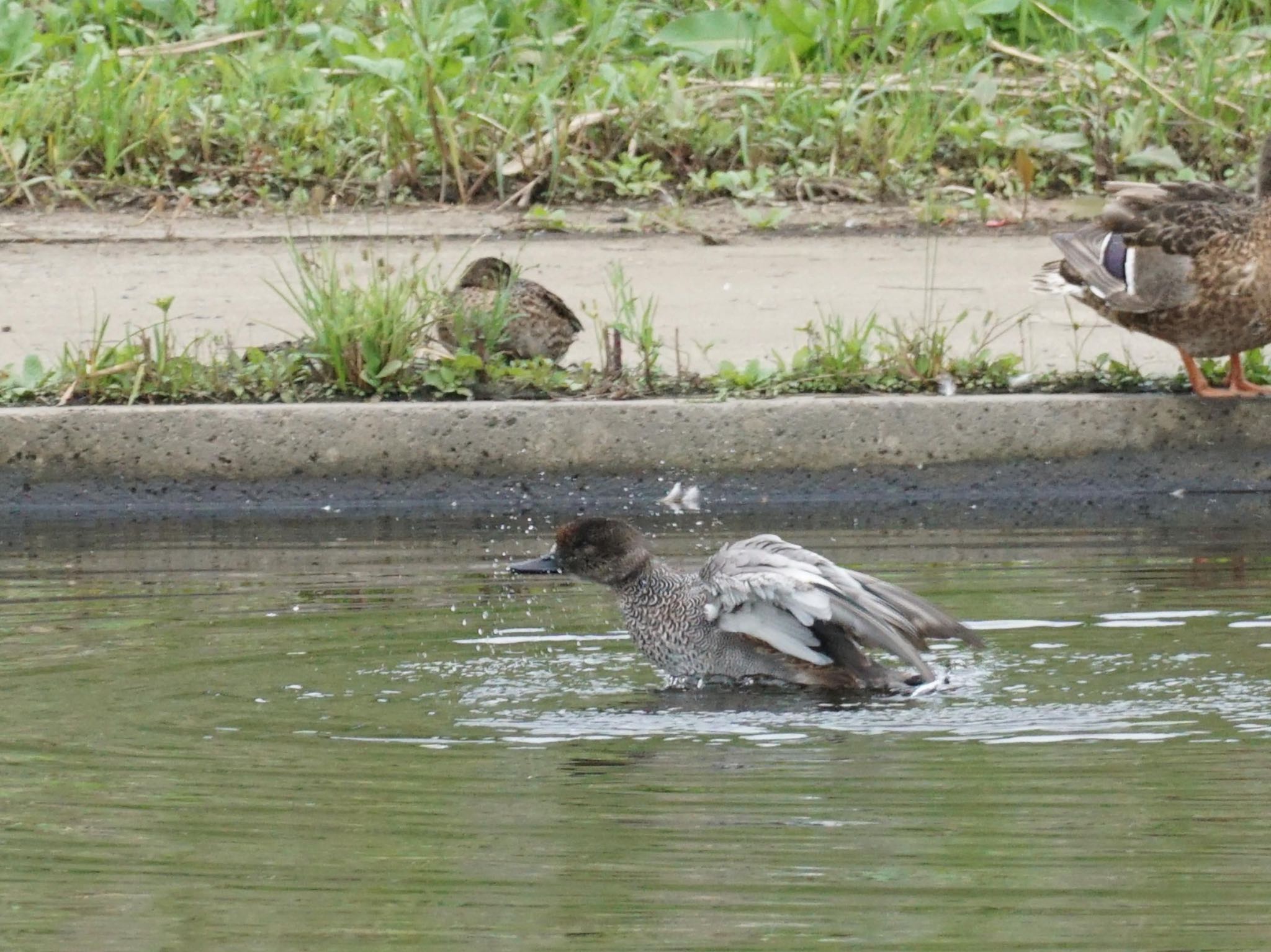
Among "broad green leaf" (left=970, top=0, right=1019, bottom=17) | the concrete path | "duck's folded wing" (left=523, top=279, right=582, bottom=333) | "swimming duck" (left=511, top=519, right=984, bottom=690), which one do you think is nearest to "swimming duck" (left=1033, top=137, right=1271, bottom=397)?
the concrete path

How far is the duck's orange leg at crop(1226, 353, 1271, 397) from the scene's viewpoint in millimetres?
7480

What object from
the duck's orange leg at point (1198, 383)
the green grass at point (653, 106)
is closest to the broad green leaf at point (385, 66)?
the green grass at point (653, 106)

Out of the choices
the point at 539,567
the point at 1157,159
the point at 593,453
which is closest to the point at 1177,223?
the point at 593,453

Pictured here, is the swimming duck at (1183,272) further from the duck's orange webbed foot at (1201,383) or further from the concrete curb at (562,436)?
the concrete curb at (562,436)

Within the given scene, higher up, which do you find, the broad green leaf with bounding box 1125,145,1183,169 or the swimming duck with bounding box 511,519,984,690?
the broad green leaf with bounding box 1125,145,1183,169

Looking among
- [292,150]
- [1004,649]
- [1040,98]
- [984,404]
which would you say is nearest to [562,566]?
[1004,649]

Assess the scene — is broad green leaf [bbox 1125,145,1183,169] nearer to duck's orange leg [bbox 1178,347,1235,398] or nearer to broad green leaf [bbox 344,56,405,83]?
duck's orange leg [bbox 1178,347,1235,398]

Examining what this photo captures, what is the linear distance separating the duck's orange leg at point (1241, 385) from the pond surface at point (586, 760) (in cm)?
72

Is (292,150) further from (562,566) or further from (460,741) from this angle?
(460,741)

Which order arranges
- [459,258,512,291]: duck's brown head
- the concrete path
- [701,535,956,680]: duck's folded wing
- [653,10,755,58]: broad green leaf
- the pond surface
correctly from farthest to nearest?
[653,10,755,58]: broad green leaf → the concrete path → [459,258,512,291]: duck's brown head → [701,535,956,680]: duck's folded wing → the pond surface

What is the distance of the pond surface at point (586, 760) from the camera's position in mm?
3514

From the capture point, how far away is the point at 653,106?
1097 centimetres

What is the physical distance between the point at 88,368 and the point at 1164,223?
3.30m

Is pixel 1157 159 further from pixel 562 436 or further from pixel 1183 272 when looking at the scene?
pixel 562 436
